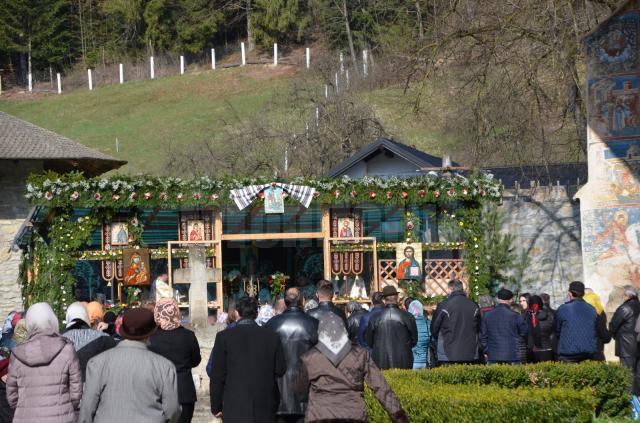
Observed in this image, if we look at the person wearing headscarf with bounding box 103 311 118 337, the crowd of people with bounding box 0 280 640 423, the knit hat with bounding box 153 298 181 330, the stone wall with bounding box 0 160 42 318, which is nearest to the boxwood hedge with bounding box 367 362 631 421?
the crowd of people with bounding box 0 280 640 423

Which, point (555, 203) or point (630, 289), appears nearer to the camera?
point (630, 289)

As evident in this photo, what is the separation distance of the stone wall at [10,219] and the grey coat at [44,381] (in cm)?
2046

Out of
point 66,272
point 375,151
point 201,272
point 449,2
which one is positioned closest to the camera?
point 201,272

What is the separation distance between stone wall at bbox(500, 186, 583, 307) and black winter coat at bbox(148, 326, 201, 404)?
1545cm

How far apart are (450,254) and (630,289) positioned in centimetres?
889

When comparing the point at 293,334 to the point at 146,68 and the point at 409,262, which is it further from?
the point at 146,68

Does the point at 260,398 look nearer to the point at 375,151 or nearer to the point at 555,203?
the point at 555,203

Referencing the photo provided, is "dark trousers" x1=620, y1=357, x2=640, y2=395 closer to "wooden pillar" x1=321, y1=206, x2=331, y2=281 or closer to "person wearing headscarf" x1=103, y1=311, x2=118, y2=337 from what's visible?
"person wearing headscarf" x1=103, y1=311, x2=118, y2=337

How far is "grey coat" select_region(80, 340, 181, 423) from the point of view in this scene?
22.5 feet

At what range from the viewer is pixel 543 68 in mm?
23844

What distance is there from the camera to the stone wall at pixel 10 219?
27.4 meters

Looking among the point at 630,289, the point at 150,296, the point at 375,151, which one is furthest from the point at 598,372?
the point at 375,151

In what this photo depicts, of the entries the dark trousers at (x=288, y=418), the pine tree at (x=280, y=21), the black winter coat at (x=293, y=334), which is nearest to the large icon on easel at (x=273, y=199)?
the black winter coat at (x=293, y=334)

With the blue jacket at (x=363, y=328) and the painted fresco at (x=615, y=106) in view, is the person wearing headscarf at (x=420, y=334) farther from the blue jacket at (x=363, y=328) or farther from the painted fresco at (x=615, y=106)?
the painted fresco at (x=615, y=106)
